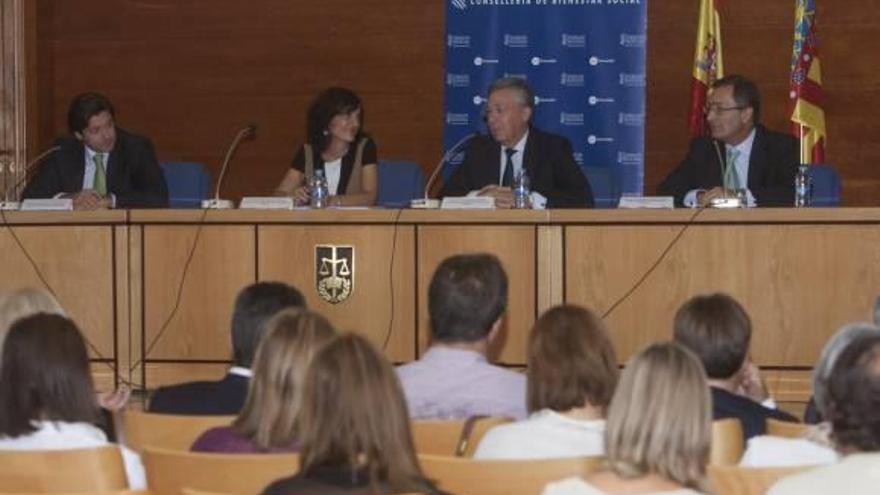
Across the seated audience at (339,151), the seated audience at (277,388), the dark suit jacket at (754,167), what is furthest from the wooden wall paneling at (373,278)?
the seated audience at (277,388)

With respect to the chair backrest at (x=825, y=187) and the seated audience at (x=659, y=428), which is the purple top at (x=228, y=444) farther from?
the chair backrest at (x=825, y=187)

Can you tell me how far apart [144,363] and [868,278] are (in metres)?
3.10

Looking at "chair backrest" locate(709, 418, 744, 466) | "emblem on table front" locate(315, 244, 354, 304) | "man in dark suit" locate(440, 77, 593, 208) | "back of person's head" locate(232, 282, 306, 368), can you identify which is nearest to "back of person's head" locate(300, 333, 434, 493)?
"chair backrest" locate(709, 418, 744, 466)

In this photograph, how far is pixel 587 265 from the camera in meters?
7.12

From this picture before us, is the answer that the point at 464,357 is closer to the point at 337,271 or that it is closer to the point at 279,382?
the point at 279,382

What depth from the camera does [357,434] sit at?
8.70ft

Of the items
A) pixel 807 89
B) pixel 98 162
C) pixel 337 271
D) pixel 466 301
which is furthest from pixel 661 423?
pixel 807 89

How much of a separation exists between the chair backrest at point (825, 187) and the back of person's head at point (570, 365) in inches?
159

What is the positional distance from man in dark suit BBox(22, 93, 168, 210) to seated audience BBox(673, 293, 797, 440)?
4.41 m

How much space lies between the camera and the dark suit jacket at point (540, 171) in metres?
7.64

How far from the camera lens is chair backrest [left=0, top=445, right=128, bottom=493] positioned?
3.29 m

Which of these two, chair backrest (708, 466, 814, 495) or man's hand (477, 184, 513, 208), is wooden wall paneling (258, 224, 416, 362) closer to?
man's hand (477, 184, 513, 208)

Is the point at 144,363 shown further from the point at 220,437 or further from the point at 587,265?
the point at 220,437

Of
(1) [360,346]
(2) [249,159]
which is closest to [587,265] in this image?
(2) [249,159]
